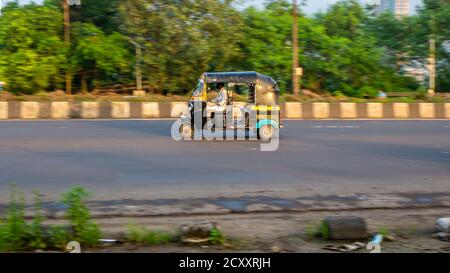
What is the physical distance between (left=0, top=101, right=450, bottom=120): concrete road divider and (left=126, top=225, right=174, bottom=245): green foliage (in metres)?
14.9

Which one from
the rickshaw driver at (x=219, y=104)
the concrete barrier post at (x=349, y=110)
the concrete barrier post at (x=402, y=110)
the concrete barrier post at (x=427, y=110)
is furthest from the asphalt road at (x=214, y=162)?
the concrete barrier post at (x=427, y=110)

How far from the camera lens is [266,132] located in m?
15.9

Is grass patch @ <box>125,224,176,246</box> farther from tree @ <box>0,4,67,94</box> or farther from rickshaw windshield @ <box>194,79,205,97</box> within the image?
tree @ <box>0,4,67,94</box>

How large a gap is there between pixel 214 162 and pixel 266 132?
13.8 feet

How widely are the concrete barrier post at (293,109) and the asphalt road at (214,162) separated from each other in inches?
249

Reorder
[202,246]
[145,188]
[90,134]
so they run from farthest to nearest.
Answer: [90,134] → [145,188] → [202,246]

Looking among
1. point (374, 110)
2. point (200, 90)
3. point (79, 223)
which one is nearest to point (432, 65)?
point (374, 110)

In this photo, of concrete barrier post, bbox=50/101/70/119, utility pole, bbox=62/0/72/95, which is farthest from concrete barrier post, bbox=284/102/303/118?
utility pole, bbox=62/0/72/95

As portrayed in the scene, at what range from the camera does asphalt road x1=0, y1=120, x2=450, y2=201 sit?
9570 mm

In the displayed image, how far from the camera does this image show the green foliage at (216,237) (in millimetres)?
6203
